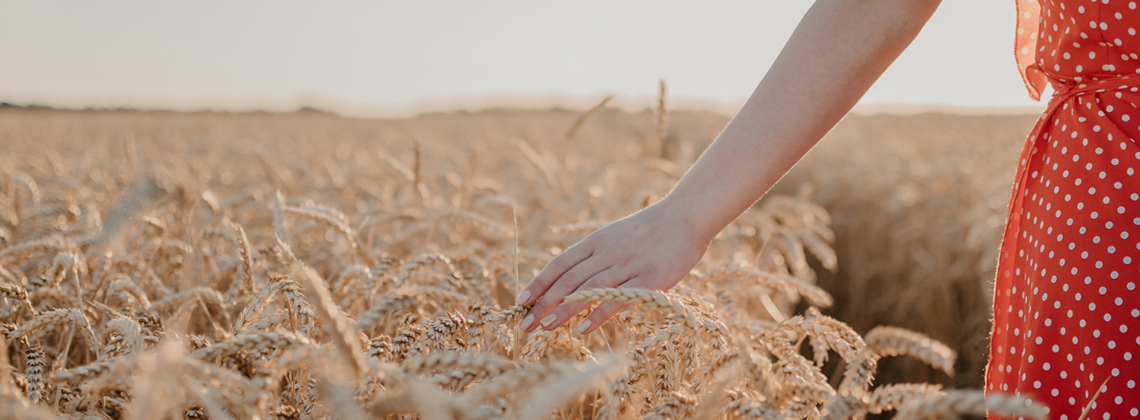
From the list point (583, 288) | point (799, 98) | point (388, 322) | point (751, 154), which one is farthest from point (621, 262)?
point (388, 322)

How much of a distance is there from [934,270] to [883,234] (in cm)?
106

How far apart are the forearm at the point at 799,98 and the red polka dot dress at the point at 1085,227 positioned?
227 millimetres

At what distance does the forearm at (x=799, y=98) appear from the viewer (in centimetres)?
100

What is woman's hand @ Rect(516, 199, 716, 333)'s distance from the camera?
106 cm

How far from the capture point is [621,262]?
42.4 inches

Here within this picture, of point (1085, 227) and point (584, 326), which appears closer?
point (1085, 227)

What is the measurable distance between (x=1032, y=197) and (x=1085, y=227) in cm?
12

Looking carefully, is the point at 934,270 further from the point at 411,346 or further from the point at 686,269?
the point at 411,346

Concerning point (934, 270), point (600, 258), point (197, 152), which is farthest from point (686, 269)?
point (197, 152)

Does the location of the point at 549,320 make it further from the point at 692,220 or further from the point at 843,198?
the point at 843,198

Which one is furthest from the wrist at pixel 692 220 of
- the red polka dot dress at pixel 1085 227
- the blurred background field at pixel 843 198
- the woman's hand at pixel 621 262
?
the blurred background field at pixel 843 198

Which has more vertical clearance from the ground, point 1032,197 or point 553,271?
point 1032,197

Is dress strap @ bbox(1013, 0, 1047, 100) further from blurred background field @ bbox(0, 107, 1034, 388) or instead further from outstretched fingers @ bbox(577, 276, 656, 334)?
blurred background field @ bbox(0, 107, 1034, 388)

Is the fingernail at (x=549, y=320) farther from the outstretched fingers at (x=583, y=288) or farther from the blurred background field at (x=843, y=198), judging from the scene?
the blurred background field at (x=843, y=198)
